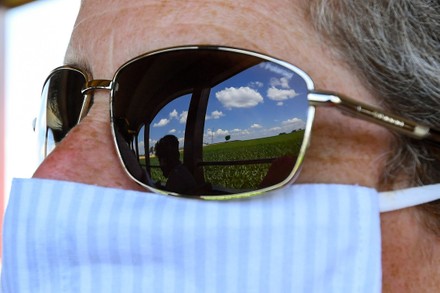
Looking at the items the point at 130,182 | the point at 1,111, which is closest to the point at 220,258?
the point at 130,182

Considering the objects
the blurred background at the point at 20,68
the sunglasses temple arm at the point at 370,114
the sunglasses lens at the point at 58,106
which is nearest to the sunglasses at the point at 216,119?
the sunglasses temple arm at the point at 370,114

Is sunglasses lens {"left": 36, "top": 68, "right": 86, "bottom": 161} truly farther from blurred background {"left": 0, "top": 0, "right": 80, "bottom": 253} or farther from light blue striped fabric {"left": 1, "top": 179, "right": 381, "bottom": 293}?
blurred background {"left": 0, "top": 0, "right": 80, "bottom": 253}

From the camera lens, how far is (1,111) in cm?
459

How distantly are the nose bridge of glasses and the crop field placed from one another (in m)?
0.20

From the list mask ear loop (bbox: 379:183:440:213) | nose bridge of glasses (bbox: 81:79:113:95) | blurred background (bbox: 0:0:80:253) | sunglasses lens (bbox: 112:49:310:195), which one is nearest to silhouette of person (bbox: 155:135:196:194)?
sunglasses lens (bbox: 112:49:310:195)

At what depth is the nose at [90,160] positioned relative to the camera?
87 centimetres

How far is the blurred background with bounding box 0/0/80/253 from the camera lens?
3.99 metres

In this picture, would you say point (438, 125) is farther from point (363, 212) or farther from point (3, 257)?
point (3, 257)

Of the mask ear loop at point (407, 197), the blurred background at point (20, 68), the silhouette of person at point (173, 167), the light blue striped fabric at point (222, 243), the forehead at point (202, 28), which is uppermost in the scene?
the blurred background at point (20, 68)

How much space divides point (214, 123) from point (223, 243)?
0.20 meters

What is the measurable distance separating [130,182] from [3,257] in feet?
0.83

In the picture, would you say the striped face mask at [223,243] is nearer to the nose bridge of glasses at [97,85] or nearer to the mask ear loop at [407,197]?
the mask ear loop at [407,197]

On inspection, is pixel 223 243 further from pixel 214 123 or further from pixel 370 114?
pixel 370 114

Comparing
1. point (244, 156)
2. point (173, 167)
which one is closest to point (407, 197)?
point (244, 156)
